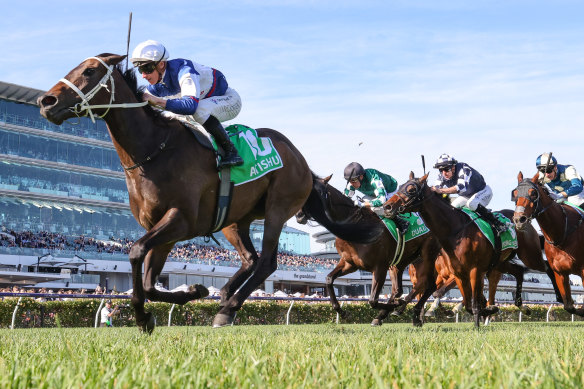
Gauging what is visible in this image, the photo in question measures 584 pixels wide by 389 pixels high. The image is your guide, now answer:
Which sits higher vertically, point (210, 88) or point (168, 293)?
point (210, 88)

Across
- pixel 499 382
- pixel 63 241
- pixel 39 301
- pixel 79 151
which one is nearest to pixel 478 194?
pixel 499 382

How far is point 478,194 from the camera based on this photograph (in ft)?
31.8

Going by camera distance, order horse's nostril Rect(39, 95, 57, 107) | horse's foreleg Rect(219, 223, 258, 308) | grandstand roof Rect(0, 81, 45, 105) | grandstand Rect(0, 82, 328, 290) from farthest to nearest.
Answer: grandstand roof Rect(0, 81, 45, 105) < grandstand Rect(0, 82, 328, 290) < horse's foreleg Rect(219, 223, 258, 308) < horse's nostril Rect(39, 95, 57, 107)

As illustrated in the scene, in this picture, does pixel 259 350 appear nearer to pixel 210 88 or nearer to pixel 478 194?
pixel 210 88

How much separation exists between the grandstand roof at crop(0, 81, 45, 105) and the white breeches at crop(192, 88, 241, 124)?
46629 millimetres

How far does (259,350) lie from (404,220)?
745 centimetres

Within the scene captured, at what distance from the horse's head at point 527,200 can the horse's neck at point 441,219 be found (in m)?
0.74

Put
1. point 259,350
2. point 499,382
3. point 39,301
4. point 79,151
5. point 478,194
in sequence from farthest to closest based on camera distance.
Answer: point 79,151, point 39,301, point 478,194, point 259,350, point 499,382

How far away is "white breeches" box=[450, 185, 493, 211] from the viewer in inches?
373

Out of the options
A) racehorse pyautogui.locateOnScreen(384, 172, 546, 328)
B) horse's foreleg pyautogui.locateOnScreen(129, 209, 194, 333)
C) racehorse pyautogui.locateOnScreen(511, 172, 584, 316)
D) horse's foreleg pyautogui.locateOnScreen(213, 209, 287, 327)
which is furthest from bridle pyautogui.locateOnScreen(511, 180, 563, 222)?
horse's foreleg pyautogui.locateOnScreen(129, 209, 194, 333)

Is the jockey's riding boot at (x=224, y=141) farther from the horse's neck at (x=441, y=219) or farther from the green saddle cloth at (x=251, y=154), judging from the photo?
the horse's neck at (x=441, y=219)

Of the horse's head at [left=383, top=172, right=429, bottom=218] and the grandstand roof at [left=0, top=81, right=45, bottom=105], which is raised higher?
the grandstand roof at [left=0, top=81, right=45, bottom=105]

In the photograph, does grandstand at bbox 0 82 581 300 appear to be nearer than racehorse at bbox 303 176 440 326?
No

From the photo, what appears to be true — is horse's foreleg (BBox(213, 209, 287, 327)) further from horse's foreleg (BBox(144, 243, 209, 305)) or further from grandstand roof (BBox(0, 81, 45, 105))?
grandstand roof (BBox(0, 81, 45, 105))
